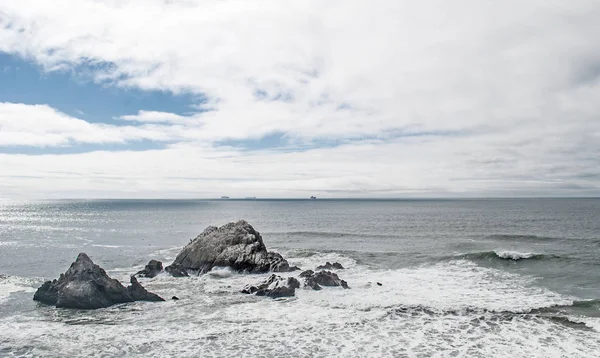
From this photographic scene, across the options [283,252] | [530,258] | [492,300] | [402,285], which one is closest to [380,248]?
[283,252]

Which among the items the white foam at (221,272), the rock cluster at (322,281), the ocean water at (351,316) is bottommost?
the white foam at (221,272)

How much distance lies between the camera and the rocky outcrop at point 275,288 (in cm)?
2770

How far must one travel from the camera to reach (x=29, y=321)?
22344 mm

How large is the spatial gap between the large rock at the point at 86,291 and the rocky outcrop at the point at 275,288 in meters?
6.60

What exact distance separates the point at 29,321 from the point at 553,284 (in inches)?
1489

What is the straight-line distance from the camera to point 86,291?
25266 millimetres

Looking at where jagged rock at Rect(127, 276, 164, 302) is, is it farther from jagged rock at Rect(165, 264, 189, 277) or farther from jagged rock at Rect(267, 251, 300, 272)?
jagged rock at Rect(267, 251, 300, 272)

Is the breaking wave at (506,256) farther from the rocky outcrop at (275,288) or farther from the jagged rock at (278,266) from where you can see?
the rocky outcrop at (275,288)

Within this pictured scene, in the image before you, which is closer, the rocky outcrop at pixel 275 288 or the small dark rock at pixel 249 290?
the rocky outcrop at pixel 275 288

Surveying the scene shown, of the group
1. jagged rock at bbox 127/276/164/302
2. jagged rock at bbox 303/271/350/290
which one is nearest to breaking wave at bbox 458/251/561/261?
jagged rock at bbox 303/271/350/290

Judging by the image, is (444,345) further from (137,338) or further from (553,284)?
(553,284)

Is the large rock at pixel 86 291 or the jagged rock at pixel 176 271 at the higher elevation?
the large rock at pixel 86 291

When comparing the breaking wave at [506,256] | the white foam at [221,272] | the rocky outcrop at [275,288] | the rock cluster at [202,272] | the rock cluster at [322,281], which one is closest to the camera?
the rock cluster at [202,272]

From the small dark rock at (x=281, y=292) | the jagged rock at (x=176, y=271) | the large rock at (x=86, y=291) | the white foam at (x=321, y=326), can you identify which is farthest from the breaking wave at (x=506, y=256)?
the large rock at (x=86, y=291)
